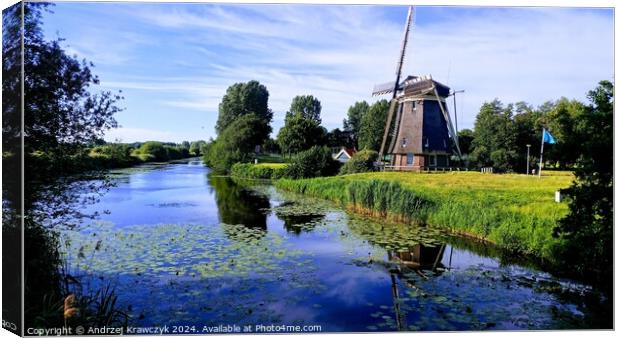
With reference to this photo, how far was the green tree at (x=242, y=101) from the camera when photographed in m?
8.68

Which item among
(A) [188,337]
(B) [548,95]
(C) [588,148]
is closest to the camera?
(A) [188,337]

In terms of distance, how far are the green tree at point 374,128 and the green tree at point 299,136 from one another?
1.55 metres

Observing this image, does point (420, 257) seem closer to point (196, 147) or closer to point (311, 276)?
point (311, 276)

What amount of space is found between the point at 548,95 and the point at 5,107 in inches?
322

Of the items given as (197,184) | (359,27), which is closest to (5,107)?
(359,27)

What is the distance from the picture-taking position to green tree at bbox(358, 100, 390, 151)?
13531mm

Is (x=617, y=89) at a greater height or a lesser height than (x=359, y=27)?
lesser

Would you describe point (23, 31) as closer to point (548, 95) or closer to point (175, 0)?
point (175, 0)

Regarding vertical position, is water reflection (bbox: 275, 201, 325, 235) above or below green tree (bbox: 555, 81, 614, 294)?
below


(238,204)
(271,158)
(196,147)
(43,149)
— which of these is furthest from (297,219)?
(43,149)

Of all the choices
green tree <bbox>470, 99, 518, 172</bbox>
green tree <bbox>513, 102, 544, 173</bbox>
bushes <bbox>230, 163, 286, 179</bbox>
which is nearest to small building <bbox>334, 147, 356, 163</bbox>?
bushes <bbox>230, 163, 286, 179</bbox>

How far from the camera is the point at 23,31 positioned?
6.11 m

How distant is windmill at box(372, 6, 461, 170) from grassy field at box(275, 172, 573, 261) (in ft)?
3.67

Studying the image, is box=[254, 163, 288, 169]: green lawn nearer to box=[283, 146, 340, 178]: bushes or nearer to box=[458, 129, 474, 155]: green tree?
box=[283, 146, 340, 178]: bushes
